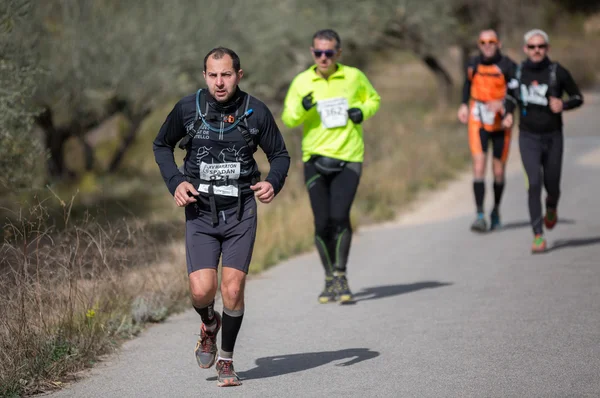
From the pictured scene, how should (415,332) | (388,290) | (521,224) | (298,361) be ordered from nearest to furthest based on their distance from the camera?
(298,361) < (415,332) < (388,290) < (521,224)

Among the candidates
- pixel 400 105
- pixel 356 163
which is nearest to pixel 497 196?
pixel 356 163

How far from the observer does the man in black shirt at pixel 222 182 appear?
643 cm

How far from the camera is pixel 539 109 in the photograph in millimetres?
11648

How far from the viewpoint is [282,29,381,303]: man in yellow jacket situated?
372 inches

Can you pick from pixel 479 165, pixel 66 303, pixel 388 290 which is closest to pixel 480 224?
pixel 479 165

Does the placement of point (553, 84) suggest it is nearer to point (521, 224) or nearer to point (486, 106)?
point (486, 106)

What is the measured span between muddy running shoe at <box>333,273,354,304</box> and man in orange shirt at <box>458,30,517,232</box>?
4.09m

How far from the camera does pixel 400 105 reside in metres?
39.4

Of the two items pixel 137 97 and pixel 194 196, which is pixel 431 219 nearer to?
pixel 137 97

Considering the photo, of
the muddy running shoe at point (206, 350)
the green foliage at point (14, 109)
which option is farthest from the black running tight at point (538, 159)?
the muddy running shoe at point (206, 350)

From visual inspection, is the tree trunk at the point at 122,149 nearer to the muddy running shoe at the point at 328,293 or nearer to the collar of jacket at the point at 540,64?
the collar of jacket at the point at 540,64

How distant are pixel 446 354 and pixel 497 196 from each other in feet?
23.5

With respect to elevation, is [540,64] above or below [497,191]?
above

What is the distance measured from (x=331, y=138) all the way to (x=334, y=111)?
239 millimetres
